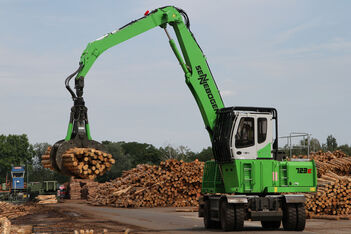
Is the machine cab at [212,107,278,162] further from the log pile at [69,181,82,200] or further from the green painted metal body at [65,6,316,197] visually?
the log pile at [69,181,82,200]

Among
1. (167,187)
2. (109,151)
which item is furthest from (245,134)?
(109,151)

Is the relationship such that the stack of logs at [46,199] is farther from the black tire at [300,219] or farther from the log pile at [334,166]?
the black tire at [300,219]

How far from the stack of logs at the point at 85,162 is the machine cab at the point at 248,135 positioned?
4.19m

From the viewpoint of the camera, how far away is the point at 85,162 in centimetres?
1552

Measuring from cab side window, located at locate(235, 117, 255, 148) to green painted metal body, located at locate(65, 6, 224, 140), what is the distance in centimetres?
170

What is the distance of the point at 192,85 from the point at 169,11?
3014 mm

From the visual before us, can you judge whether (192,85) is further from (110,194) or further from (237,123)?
(110,194)

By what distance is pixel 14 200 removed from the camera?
5188 cm

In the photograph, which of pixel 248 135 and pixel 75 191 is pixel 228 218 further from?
pixel 75 191

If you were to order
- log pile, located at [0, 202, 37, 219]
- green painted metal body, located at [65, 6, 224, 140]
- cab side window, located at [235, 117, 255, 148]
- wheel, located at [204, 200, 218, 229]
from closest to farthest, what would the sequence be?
cab side window, located at [235, 117, 255, 148] → wheel, located at [204, 200, 218, 229] → green painted metal body, located at [65, 6, 224, 140] → log pile, located at [0, 202, 37, 219]

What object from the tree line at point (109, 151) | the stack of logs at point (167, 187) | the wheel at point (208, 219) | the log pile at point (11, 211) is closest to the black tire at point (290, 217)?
the wheel at point (208, 219)

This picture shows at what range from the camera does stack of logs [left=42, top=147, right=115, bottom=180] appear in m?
15.2

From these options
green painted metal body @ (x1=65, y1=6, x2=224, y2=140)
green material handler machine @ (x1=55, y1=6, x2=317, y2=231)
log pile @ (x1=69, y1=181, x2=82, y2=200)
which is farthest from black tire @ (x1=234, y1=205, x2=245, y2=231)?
log pile @ (x1=69, y1=181, x2=82, y2=200)

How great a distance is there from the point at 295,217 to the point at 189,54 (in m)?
7.12
